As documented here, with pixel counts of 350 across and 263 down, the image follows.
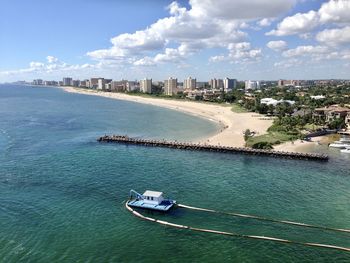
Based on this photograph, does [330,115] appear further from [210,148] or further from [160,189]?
[160,189]

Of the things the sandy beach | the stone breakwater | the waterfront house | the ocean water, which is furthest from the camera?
the waterfront house

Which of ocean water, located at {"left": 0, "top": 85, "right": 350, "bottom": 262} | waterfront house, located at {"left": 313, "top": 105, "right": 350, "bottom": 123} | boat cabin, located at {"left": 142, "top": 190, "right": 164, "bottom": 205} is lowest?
ocean water, located at {"left": 0, "top": 85, "right": 350, "bottom": 262}

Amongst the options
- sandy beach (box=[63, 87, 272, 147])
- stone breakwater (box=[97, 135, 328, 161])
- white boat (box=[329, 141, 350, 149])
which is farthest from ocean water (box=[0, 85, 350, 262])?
sandy beach (box=[63, 87, 272, 147])

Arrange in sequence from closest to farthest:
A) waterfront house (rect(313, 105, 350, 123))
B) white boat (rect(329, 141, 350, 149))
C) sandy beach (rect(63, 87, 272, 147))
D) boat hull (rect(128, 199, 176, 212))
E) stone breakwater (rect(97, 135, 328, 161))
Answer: boat hull (rect(128, 199, 176, 212)), stone breakwater (rect(97, 135, 328, 161)), white boat (rect(329, 141, 350, 149)), sandy beach (rect(63, 87, 272, 147)), waterfront house (rect(313, 105, 350, 123))

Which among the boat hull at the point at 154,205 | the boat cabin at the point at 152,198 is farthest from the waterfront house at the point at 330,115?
the boat cabin at the point at 152,198

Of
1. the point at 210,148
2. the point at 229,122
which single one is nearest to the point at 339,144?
the point at 210,148

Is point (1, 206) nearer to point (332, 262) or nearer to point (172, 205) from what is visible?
point (172, 205)

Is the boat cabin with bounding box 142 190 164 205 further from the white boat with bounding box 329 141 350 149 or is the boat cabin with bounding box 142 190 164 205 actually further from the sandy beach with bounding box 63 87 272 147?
the white boat with bounding box 329 141 350 149

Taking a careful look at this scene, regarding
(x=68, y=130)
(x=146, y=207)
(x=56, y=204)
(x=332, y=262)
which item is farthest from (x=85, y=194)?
(x=68, y=130)
